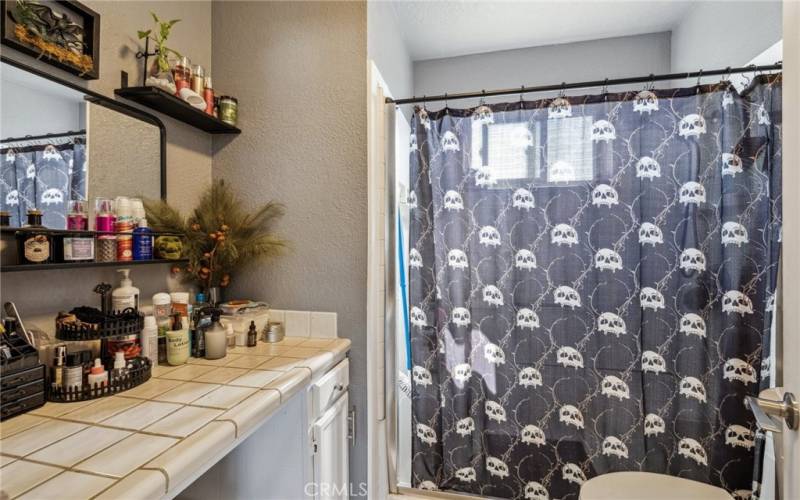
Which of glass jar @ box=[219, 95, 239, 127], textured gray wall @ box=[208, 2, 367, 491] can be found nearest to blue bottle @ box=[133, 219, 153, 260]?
textured gray wall @ box=[208, 2, 367, 491]

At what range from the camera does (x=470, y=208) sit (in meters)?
1.66

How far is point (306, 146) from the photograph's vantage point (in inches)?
62.3

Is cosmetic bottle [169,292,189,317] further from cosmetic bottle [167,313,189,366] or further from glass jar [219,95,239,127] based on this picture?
glass jar [219,95,239,127]

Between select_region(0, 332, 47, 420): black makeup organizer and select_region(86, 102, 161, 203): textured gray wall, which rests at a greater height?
select_region(86, 102, 161, 203): textured gray wall

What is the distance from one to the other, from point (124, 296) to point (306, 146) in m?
0.87

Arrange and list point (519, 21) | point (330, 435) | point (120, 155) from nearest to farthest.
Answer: point (120, 155) < point (330, 435) < point (519, 21)

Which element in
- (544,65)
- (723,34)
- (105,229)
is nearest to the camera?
(105,229)

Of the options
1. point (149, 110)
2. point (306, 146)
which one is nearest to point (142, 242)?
point (149, 110)

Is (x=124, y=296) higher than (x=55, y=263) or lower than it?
lower

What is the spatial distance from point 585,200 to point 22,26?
6.23 ft

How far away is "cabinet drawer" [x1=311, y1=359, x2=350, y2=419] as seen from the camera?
1222 millimetres

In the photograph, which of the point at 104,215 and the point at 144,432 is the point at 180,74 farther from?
the point at 144,432

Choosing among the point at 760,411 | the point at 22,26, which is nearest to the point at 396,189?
the point at 22,26

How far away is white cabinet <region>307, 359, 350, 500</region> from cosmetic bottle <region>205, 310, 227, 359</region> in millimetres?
344
